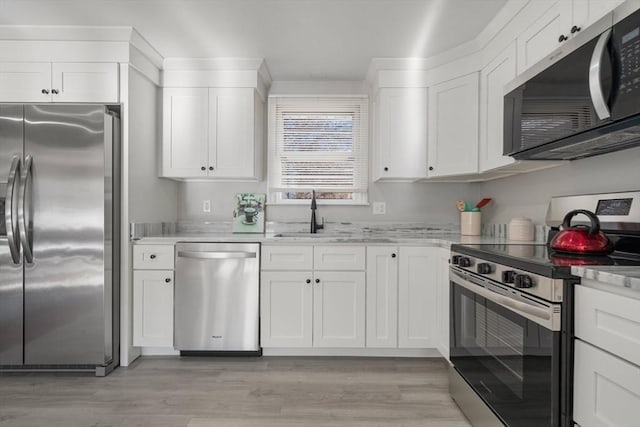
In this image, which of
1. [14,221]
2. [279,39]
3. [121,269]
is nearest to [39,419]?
[121,269]

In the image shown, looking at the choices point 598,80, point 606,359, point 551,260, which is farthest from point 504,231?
point 606,359

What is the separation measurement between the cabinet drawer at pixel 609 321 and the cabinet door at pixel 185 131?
8.86 feet

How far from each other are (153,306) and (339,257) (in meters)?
1.44

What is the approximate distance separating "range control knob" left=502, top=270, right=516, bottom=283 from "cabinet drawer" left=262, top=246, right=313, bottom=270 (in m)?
1.48

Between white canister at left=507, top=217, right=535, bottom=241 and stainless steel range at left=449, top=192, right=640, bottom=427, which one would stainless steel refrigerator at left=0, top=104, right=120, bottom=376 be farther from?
white canister at left=507, top=217, right=535, bottom=241

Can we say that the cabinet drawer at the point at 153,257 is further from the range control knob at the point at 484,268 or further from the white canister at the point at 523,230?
the white canister at the point at 523,230

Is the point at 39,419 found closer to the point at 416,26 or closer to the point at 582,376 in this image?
the point at 582,376

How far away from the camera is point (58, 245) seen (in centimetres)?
242

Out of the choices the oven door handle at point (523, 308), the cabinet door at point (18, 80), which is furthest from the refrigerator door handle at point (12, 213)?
the oven door handle at point (523, 308)

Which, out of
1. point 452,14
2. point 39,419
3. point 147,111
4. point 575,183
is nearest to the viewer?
point 39,419

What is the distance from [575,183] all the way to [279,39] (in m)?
2.17

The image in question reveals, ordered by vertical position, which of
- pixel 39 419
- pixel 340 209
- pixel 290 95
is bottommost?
pixel 39 419

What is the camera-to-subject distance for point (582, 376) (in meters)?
1.15

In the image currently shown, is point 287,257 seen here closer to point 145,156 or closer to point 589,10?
point 145,156
